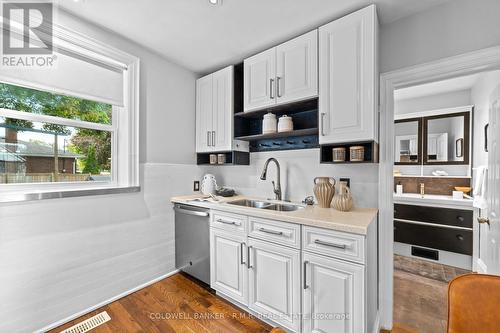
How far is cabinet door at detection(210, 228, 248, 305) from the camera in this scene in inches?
72.4

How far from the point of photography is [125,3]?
1657 mm

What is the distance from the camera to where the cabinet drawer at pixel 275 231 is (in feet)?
5.06

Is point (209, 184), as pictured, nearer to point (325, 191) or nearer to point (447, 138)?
point (325, 191)

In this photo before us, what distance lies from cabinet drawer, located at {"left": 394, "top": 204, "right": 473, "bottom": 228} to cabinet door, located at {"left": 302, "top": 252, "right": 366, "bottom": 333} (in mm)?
2503

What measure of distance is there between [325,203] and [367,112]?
A: 0.81 meters

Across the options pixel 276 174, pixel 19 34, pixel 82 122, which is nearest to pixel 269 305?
pixel 276 174

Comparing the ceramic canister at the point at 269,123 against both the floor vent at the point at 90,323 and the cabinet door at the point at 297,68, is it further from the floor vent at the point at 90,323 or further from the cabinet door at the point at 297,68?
the floor vent at the point at 90,323

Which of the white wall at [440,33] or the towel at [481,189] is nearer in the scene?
the white wall at [440,33]

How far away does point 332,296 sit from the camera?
4.53ft

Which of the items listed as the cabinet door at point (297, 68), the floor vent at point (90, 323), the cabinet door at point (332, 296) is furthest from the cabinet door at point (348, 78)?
the floor vent at point (90, 323)

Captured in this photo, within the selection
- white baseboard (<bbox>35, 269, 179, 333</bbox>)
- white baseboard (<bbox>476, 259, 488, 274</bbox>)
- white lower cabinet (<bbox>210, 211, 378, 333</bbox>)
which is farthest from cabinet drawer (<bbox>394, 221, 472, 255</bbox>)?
white baseboard (<bbox>35, 269, 179, 333</bbox>)

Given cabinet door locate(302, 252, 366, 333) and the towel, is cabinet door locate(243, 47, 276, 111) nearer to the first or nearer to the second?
cabinet door locate(302, 252, 366, 333)

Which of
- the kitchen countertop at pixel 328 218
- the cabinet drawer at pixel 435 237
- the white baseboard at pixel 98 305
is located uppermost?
the kitchen countertop at pixel 328 218

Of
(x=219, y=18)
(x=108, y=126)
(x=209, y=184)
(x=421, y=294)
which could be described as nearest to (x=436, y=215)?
(x=421, y=294)
